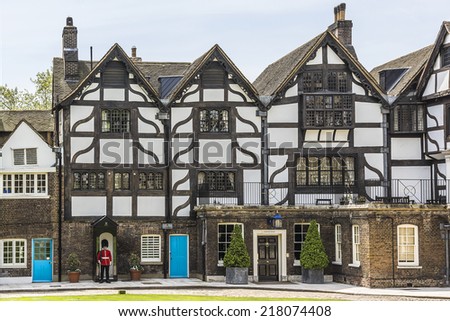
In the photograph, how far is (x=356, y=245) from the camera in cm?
4122

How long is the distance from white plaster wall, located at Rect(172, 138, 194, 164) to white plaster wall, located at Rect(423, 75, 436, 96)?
10.7m

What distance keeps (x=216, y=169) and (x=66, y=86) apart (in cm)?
786

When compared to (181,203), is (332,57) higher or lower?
higher

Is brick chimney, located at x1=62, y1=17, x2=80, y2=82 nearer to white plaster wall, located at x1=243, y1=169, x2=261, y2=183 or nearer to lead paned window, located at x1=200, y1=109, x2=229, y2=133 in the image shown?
lead paned window, located at x1=200, y1=109, x2=229, y2=133

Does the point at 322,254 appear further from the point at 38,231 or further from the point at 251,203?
the point at 38,231

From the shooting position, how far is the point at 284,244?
141 ft

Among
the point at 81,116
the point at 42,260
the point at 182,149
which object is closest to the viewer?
the point at 42,260

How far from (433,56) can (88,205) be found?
1638cm

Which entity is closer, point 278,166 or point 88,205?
point 88,205

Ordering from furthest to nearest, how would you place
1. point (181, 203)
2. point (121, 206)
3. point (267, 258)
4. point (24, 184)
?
1. point (181, 203)
2. point (121, 206)
3. point (24, 184)
4. point (267, 258)

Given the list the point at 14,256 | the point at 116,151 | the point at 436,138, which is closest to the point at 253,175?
the point at 116,151

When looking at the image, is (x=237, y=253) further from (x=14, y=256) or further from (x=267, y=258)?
(x=14, y=256)

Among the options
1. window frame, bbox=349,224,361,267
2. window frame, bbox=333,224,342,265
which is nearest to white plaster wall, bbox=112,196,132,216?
window frame, bbox=333,224,342,265

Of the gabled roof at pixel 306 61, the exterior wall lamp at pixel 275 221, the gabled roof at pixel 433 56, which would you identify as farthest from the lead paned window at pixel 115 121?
the gabled roof at pixel 433 56
